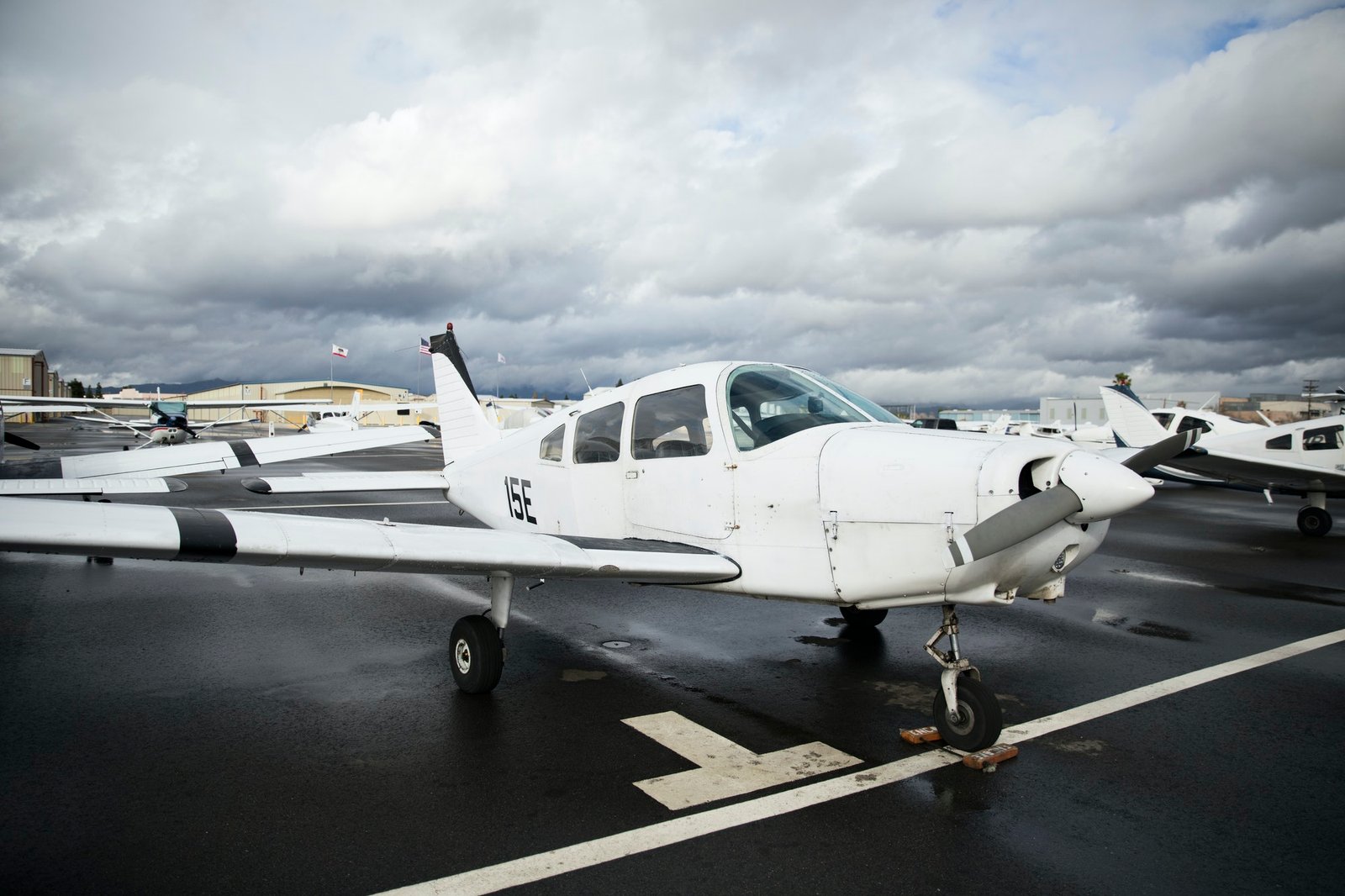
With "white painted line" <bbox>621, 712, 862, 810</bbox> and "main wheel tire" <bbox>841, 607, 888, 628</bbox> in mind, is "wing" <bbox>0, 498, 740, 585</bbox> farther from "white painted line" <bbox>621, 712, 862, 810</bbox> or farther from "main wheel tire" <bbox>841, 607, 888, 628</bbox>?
"main wheel tire" <bbox>841, 607, 888, 628</bbox>

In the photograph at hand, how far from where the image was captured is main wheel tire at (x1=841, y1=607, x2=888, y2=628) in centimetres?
657

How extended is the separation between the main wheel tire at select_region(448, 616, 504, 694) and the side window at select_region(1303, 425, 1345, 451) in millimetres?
16200

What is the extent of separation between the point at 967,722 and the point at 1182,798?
0.98m

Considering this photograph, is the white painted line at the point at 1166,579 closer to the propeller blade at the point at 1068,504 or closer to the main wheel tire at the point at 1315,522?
the main wheel tire at the point at 1315,522

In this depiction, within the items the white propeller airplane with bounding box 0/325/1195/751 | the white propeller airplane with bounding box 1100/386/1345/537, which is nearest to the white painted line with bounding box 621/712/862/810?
the white propeller airplane with bounding box 0/325/1195/751

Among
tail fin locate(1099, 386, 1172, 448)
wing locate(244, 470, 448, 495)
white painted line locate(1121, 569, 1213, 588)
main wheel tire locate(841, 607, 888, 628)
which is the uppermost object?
tail fin locate(1099, 386, 1172, 448)

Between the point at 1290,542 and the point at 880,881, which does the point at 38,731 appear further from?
the point at 1290,542

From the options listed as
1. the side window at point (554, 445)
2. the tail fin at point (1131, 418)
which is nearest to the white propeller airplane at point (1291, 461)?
the tail fin at point (1131, 418)

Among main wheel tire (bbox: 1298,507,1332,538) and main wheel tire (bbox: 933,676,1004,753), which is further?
main wheel tire (bbox: 1298,507,1332,538)

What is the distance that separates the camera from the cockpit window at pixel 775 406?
189 inches

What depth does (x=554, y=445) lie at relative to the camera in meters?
6.36

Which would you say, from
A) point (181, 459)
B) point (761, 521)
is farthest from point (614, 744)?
→ point (181, 459)

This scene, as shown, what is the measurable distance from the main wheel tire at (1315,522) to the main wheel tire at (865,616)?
11.5 metres

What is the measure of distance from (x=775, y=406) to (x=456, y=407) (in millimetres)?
5143
